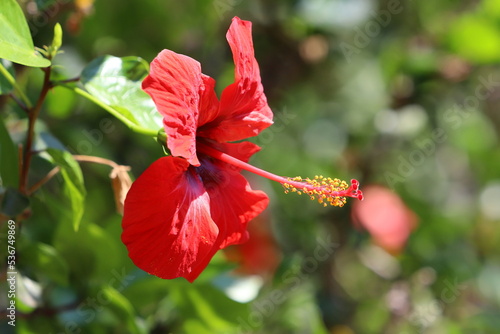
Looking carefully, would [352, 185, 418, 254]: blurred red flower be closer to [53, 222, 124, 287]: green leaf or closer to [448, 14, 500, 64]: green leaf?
[448, 14, 500, 64]: green leaf

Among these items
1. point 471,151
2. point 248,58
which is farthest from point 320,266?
point 248,58

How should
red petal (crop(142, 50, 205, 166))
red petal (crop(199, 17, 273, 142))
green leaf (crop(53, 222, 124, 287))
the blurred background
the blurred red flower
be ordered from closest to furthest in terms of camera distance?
red petal (crop(142, 50, 205, 166)), red petal (crop(199, 17, 273, 142)), green leaf (crop(53, 222, 124, 287)), the blurred background, the blurred red flower

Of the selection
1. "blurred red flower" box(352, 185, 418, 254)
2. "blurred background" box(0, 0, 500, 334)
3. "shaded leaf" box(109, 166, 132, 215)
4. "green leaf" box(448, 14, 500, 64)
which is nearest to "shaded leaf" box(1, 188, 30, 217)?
"shaded leaf" box(109, 166, 132, 215)

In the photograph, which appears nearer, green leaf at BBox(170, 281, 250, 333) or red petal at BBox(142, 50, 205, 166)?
red petal at BBox(142, 50, 205, 166)

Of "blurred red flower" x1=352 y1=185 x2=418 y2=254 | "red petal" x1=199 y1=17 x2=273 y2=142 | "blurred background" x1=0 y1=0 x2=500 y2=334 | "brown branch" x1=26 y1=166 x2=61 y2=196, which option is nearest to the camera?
"red petal" x1=199 y1=17 x2=273 y2=142

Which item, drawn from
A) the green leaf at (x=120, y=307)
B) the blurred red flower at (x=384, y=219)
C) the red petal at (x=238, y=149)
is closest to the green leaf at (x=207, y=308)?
the green leaf at (x=120, y=307)

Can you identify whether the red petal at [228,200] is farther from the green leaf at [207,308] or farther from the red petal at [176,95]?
the green leaf at [207,308]

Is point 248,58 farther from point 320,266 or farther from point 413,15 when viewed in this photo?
point 413,15
